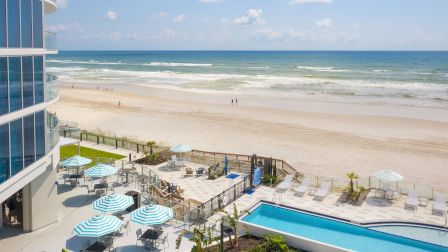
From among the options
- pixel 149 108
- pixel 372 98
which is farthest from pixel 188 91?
pixel 372 98

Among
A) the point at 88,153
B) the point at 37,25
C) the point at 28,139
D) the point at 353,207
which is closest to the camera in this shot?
the point at 28,139

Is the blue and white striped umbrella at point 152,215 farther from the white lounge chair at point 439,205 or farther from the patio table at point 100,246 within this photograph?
the white lounge chair at point 439,205

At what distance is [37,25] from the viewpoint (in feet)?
45.4

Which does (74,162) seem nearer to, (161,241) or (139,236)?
(139,236)

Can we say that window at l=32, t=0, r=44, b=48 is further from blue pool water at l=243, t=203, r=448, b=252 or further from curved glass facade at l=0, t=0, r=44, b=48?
blue pool water at l=243, t=203, r=448, b=252

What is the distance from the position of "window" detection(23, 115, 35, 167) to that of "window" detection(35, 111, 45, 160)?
0.40m

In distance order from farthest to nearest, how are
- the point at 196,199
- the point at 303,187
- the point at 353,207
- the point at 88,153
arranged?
the point at 88,153 → the point at 303,187 → the point at 196,199 → the point at 353,207

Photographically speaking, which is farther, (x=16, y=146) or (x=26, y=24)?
(x=26, y=24)

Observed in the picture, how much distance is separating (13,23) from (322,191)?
635 inches

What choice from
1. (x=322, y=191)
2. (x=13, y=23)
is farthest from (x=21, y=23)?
(x=322, y=191)

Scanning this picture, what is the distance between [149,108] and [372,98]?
32425 millimetres

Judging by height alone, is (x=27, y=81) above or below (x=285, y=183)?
above

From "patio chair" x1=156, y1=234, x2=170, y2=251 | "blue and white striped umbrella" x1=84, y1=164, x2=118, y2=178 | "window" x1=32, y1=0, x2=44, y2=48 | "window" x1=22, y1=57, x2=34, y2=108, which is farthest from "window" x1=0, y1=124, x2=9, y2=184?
"blue and white striped umbrella" x1=84, y1=164, x2=118, y2=178

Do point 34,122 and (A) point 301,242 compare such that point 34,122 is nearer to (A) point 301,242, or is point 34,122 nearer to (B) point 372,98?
(A) point 301,242
